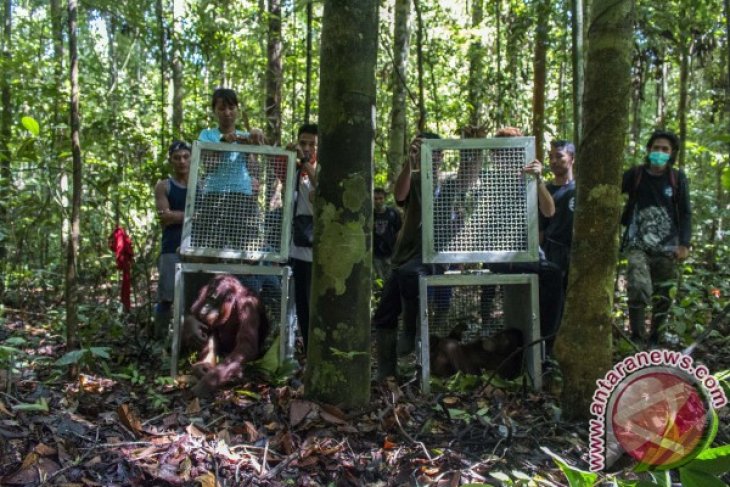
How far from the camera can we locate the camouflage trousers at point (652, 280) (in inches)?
215

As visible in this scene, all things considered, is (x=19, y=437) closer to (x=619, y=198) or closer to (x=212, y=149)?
(x=212, y=149)

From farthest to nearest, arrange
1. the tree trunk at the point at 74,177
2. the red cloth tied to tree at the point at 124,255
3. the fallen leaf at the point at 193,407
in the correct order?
the red cloth tied to tree at the point at 124,255
the tree trunk at the point at 74,177
the fallen leaf at the point at 193,407

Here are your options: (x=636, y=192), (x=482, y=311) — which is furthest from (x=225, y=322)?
(x=636, y=192)

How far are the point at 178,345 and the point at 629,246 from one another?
11.9ft

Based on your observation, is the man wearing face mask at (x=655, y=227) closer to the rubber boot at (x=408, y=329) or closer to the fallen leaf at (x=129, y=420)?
the rubber boot at (x=408, y=329)

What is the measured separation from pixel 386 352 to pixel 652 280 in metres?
2.54

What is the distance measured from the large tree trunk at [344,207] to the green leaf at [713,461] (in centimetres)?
249

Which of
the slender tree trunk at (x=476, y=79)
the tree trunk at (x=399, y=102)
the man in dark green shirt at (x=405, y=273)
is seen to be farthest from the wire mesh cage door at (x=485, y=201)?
the slender tree trunk at (x=476, y=79)

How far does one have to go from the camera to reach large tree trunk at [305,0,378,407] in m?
3.66

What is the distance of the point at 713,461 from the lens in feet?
4.40

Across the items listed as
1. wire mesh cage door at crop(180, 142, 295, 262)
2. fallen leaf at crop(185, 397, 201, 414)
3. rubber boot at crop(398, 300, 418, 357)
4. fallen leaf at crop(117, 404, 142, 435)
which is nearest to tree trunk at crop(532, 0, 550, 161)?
rubber boot at crop(398, 300, 418, 357)

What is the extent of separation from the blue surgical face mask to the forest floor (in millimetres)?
2159

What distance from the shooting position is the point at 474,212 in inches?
176

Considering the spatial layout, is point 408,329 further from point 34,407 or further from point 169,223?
point 34,407
